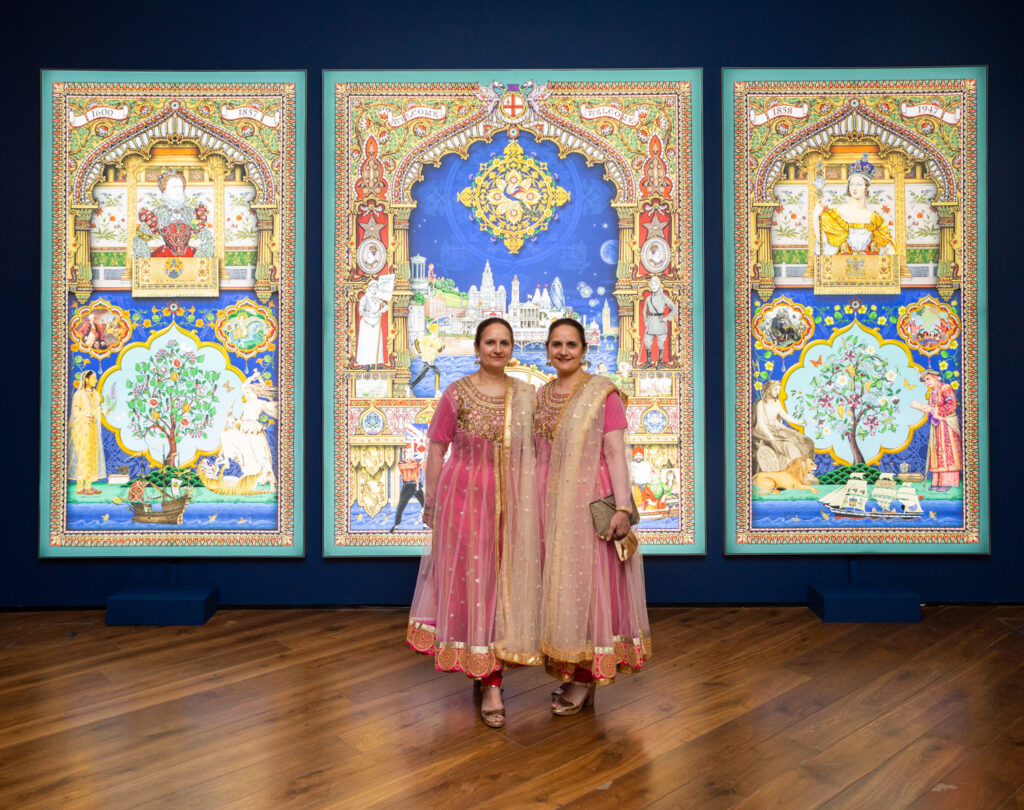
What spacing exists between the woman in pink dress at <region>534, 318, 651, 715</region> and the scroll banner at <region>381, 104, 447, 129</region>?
2056 millimetres

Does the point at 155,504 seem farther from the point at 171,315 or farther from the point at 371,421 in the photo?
the point at 371,421

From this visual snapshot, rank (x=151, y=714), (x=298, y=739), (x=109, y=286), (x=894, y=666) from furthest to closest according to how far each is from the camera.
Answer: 1. (x=109, y=286)
2. (x=894, y=666)
3. (x=151, y=714)
4. (x=298, y=739)

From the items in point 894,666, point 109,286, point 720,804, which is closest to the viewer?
point 720,804

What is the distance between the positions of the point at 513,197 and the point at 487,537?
2240 millimetres

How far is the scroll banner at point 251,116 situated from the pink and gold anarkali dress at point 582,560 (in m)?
2.59

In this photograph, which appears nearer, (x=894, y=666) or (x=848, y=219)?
(x=894, y=666)

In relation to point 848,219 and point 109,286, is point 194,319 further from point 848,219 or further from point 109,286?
point 848,219

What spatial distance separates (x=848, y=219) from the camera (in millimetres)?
4023

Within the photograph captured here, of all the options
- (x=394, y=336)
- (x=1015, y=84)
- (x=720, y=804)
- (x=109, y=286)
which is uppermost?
(x=1015, y=84)

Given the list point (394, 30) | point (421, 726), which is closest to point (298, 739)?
point (421, 726)

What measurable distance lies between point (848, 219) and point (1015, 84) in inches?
50.5

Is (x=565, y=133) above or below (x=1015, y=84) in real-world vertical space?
below

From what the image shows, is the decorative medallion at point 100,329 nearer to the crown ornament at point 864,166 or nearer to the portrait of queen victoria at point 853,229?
the portrait of queen victoria at point 853,229

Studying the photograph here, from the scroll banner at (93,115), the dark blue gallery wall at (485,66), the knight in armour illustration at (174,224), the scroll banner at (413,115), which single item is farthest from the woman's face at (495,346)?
the scroll banner at (93,115)
